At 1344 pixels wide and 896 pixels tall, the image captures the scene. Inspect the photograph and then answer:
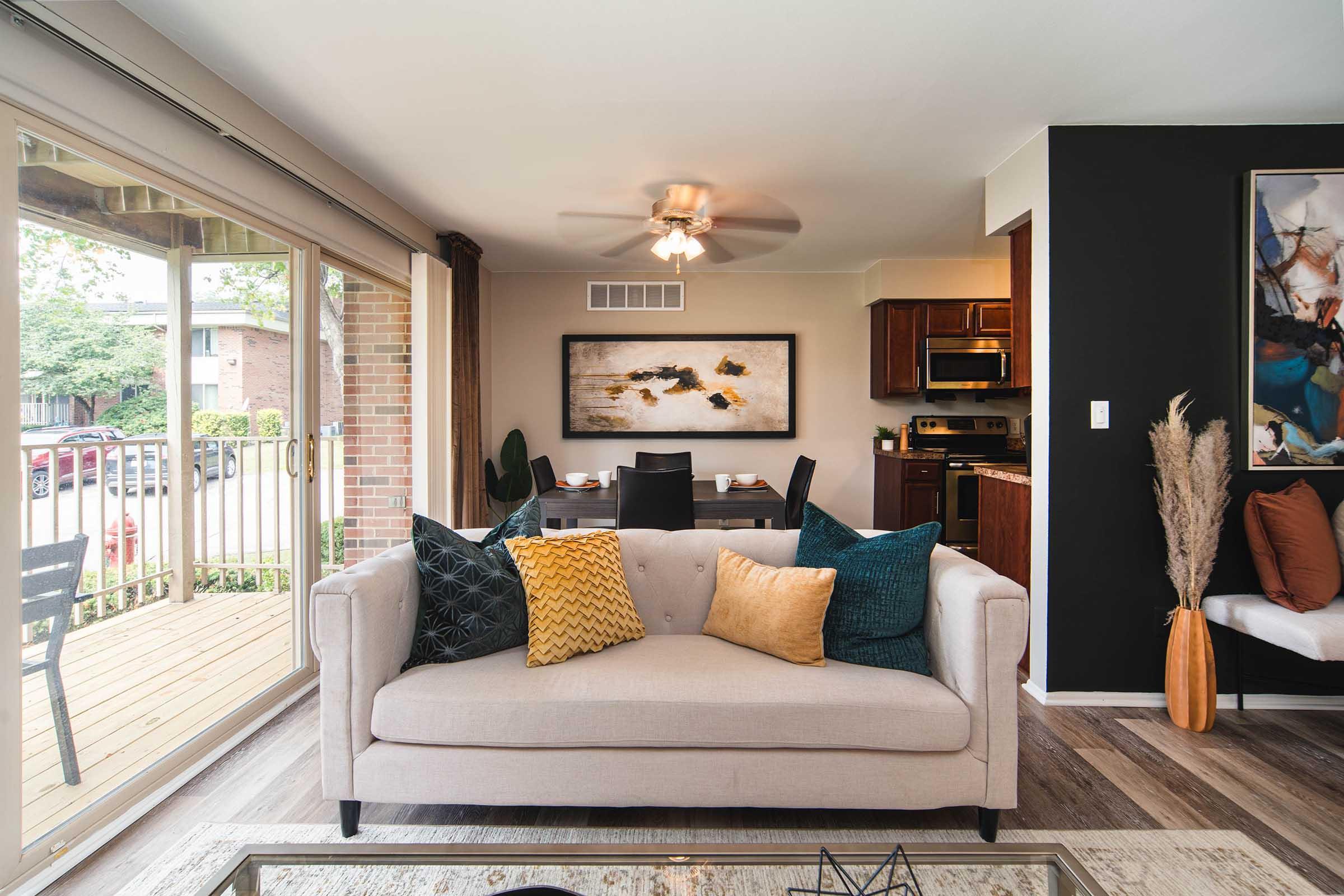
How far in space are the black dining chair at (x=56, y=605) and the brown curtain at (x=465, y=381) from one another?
2.64 m

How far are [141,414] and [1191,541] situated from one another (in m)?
3.87

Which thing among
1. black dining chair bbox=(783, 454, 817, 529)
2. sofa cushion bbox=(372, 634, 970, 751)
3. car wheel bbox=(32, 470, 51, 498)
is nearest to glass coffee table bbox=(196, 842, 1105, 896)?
sofa cushion bbox=(372, 634, 970, 751)

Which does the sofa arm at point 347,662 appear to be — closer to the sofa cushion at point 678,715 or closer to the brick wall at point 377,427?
the sofa cushion at point 678,715

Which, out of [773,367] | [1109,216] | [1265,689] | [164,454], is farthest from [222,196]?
[1265,689]

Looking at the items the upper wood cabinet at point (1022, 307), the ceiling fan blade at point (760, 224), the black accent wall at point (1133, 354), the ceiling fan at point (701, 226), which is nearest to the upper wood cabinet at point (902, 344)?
the ceiling fan at point (701, 226)

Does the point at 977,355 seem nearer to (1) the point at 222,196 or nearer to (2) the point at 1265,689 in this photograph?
(2) the point at 1265,689

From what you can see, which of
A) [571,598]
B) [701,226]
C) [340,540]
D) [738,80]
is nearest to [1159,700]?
[571,598]

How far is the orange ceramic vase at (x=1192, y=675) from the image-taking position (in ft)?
8.31

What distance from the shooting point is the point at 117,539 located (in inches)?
82.0

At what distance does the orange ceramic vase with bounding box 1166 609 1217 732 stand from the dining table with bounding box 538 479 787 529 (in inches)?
76.3

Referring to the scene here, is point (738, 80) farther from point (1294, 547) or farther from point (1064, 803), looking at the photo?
point (1294, 547)

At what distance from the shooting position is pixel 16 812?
165cm

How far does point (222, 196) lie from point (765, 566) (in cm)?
244

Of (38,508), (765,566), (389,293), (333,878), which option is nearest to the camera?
(333,878)
